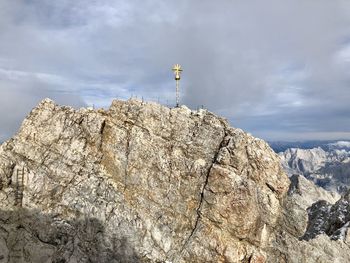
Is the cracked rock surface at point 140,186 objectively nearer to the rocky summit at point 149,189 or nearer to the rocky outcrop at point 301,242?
the rocky summit at point 149,189

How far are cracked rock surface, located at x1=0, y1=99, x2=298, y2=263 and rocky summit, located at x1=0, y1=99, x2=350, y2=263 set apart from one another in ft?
0.60

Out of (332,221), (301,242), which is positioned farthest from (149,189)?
(332,221)

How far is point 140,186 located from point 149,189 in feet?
5.91

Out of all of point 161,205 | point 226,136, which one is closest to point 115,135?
point 161,205

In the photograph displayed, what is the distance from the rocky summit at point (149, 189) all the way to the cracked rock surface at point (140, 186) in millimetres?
184

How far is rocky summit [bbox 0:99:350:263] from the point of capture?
81125 mm

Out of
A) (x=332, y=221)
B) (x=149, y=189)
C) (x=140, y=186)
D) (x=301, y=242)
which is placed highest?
(x=140, y=186)

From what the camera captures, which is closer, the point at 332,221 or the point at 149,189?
the point at 149,189

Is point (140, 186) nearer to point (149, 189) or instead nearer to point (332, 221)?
point (149, 189)

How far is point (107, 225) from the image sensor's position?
82.4m

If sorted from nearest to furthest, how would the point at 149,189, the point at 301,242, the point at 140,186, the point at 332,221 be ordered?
1. the point at 140,186
2. the point at 149,189
3. the point at 301,242
4. the point at 332,221

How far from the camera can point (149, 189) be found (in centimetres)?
8719

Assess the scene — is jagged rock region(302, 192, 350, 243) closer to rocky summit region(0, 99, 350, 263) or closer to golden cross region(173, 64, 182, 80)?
rocky summit region(0, 99, 350, 263)

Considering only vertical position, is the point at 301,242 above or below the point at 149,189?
below
